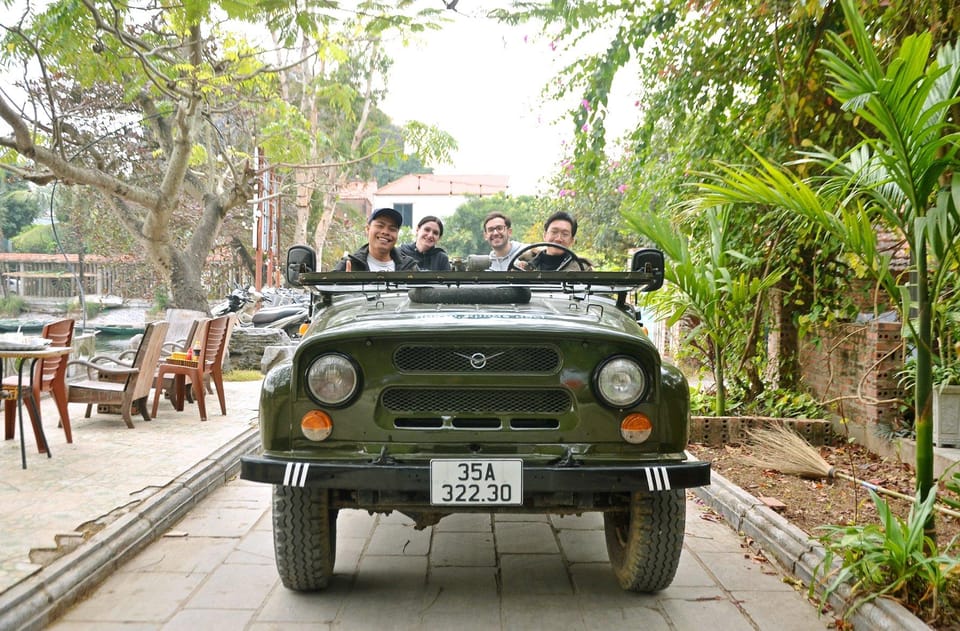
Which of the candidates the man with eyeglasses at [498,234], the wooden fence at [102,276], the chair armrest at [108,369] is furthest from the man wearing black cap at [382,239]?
the wooden fence at [102,276]

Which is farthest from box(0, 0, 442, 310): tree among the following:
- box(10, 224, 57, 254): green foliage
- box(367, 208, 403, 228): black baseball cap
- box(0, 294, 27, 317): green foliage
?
box(10, 224, 57, 254): green foliage

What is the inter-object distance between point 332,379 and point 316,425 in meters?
0.19

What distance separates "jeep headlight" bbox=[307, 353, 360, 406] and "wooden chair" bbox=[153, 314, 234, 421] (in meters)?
4.89

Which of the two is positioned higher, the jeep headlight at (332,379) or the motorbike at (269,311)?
the jeep headlight at (332,379)

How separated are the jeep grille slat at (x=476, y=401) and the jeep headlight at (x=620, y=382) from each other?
0.15 meters

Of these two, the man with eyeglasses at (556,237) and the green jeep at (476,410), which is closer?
the green jeep at (476,410)

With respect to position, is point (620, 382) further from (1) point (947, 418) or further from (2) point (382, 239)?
(1) point (947, 418)

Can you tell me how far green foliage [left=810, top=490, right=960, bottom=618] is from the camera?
304 cm

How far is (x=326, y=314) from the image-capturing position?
3.72 m

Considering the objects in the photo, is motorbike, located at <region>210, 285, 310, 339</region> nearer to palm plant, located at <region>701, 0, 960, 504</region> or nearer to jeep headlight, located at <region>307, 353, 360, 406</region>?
jeep headlight, located at <region>307, 353, 360, 406</region>

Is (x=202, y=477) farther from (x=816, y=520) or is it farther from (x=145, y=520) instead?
(x=816, y=520)

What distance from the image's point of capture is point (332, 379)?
3.12m

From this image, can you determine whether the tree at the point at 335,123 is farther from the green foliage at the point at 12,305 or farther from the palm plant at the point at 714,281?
the green foliage at the point at 12,305

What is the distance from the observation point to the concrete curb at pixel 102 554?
10.3 feet
